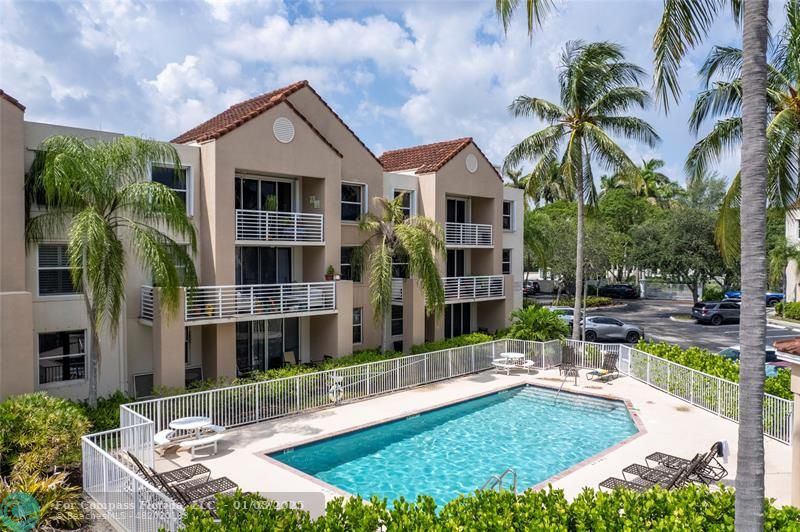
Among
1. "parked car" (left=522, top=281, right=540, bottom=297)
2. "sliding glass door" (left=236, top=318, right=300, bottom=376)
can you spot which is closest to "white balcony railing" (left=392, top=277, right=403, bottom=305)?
"sliding glass door" (left=236, top=318, right=300, bottom=376)

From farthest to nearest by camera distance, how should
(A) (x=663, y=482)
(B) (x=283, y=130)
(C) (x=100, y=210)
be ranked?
(B) (x=283, y=130)
(C) (x=100, y=210)
(A) (x=663, y=482)

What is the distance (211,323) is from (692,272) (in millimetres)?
39834

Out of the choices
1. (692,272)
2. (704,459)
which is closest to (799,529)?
(704,459)

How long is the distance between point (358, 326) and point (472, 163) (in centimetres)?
933

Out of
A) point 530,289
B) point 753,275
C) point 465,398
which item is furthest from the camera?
point 530,289

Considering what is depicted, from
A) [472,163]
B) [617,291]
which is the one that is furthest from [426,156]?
[617,291]

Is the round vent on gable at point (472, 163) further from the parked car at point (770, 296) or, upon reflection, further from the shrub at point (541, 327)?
the parked car at point (770, 296)

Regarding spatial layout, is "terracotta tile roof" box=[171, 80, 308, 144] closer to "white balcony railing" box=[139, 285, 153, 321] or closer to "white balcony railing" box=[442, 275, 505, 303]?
"white balcony railing" box=[139, 285, 153, 321]

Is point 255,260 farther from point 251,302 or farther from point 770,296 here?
point 770,296

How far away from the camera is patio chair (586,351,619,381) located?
20984mm

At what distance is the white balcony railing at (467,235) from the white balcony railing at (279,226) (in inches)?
265

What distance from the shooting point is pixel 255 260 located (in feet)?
65.8

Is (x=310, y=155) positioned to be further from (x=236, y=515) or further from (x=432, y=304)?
(x=236, y=515)

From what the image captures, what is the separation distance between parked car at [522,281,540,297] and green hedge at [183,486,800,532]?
146 feet
